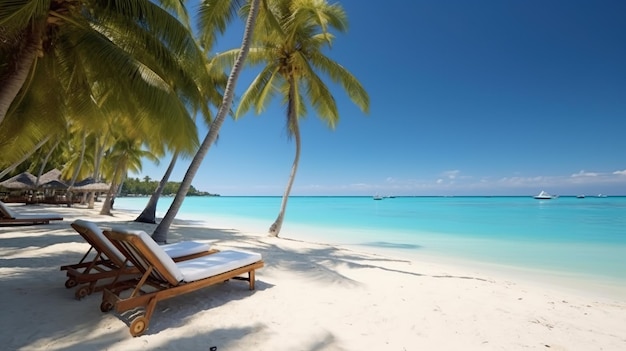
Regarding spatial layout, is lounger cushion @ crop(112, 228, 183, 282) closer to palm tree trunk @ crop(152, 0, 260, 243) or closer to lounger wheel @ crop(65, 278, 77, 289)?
lounger wheel @ crop(65, 278, 77, 289)

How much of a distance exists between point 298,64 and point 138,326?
29.1 feet

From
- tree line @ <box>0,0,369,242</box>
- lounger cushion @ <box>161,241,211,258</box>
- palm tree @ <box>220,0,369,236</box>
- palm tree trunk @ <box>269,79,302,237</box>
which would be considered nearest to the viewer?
lounger cushion @ <box>161,241,211,258</box>

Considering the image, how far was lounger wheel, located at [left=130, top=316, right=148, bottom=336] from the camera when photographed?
2515 mm

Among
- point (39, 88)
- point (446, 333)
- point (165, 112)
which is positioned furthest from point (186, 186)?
point (446, 333)

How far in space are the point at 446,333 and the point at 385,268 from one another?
9.74 ft

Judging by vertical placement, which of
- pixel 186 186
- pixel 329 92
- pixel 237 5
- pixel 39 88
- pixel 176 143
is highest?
pixel 237 5

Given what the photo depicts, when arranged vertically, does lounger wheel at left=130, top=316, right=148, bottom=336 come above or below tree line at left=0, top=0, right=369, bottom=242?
below

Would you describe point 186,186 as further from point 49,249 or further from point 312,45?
point 312,45

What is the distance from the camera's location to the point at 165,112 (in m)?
5.15

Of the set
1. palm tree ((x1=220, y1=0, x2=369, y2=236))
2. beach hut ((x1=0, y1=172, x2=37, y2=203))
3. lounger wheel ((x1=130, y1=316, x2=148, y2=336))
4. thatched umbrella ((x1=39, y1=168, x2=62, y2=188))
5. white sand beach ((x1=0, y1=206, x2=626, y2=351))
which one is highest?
palm tree ((x1=220, y1=0, x2=369, y2=236))

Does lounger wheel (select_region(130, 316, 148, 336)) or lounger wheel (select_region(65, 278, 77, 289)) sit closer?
lounger wheel (select_region(130, 316, 148, 336))

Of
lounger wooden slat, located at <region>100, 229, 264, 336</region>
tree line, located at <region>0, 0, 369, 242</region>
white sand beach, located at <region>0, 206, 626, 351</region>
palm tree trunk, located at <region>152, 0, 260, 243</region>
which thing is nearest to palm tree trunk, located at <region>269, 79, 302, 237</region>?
tree line, located at <region>0, 0, 369, 242</region>

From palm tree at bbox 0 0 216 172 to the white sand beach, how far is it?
2.94 meters

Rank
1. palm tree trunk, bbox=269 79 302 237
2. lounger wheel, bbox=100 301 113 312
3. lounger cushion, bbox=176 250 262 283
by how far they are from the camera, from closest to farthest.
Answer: lounger wheel, bbox=100 301 113 312, lounger cushion, bbox=176 250 262 283, palm tree trunk, bbox=269 79 302 237
